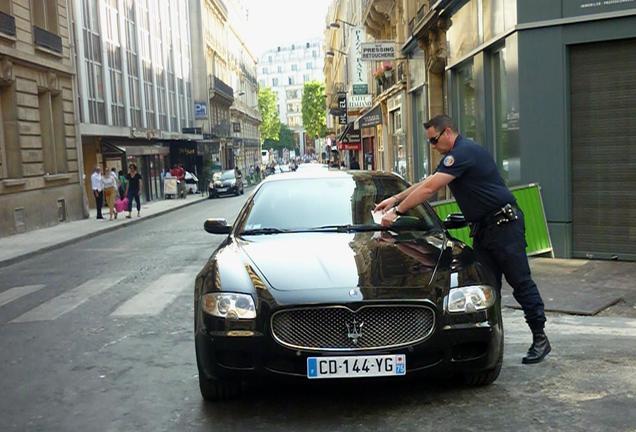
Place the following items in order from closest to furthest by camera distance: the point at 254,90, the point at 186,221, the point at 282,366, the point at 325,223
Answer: the point at 282,366
the point at 325,223
the point at 186,221
the point at 254,90

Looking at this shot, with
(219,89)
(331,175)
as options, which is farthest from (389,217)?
(219,89)

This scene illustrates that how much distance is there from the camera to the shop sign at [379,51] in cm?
2177

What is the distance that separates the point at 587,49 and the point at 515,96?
4.09ft

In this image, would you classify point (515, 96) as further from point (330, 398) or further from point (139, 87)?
point (139, 87)

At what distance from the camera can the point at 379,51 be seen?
21.9 metres

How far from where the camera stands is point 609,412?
13.5ft

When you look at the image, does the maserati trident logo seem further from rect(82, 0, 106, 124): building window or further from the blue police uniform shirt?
rect(82, 0, 106, 124): building window

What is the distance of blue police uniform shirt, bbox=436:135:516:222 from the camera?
519 cm

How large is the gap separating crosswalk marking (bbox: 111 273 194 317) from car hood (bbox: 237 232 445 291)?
3103 mm

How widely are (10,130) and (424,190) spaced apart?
1775 cm

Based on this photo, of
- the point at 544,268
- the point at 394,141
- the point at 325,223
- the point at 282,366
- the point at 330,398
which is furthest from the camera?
the point at 394,141

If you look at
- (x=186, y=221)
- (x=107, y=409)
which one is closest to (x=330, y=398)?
(x=107, y=409)

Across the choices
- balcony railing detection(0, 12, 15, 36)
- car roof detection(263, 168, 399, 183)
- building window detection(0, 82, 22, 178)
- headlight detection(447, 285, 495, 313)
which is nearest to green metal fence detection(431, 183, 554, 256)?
car roof detection(263, 168, 399, 183)

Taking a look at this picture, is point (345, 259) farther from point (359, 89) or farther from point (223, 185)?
point (223, 185)
